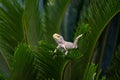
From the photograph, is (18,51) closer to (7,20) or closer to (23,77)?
(23,77)

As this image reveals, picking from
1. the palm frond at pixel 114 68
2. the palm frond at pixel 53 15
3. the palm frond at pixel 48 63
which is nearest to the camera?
the palm frond at pixel 48 63

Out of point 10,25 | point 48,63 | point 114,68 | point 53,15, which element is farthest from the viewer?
point 114,68

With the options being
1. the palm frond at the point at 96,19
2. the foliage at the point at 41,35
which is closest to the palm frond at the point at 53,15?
the foliage at the point at 41,35

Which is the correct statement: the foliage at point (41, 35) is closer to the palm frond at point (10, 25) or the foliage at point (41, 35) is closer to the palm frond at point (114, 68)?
the palm frond at point (10, 25)

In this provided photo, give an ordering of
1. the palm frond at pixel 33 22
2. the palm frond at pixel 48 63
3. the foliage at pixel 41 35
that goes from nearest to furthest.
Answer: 1. the palm frond at pixel 48 63
2. the foliage at pixel 41 35
3. the palm frond at pixel 33 22

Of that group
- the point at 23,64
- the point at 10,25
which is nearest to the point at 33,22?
the point at 10,25

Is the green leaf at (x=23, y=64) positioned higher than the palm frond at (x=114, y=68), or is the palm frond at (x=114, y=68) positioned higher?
the palm frond at (x=114, y=68)

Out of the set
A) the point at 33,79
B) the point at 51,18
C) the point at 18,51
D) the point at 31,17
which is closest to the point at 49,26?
the point at 51,18

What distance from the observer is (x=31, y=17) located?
2.28 meters

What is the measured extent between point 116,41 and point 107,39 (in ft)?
0.29

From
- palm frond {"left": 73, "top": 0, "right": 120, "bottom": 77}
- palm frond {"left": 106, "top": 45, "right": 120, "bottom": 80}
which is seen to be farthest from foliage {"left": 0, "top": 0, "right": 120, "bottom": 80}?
palm frond {"left": 106, "top": 45, "right": 120, "bottom": 80}

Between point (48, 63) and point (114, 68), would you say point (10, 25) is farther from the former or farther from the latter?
point (114, 68)

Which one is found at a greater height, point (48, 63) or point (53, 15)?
point (53, 15)

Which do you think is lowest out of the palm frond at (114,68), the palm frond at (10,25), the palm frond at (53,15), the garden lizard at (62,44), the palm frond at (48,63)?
the palm frond at (48,63)
